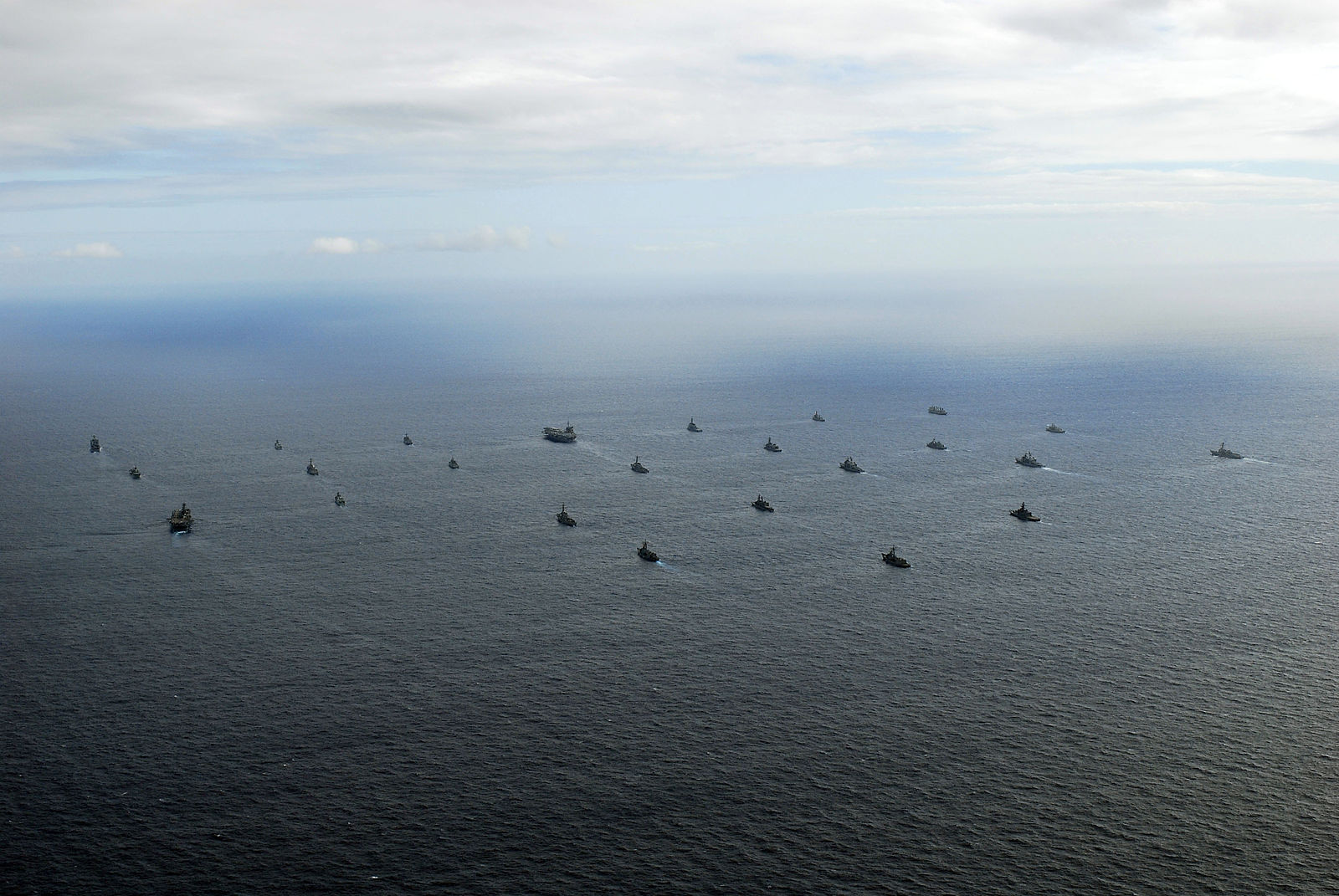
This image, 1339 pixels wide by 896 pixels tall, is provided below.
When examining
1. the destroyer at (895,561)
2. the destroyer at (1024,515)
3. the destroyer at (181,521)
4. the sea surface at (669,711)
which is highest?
the destroyer at (1024,515)

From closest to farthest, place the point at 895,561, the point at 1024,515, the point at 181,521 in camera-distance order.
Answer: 1. the point at 895,561
2. the point at 181,521
3. the point at 1024,515

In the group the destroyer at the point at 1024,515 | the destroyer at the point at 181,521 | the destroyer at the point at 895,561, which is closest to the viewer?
the destroyer at the point at 895,561

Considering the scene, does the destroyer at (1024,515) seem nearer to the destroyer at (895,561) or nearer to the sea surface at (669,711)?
the sea surface at (669,711)

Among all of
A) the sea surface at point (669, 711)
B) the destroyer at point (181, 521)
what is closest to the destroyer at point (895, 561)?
the sea surface at point (669, 711)

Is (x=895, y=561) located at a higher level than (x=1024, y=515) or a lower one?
lower

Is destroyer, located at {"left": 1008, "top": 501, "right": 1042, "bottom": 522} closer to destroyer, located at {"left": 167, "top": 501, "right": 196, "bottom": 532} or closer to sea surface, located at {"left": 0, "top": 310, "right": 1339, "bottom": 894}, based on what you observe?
sea surface, located at {"left": 0, "top": 310, "right": 1339, "bottom": 894}

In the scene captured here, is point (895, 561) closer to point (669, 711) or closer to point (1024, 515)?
point (1024, 515)

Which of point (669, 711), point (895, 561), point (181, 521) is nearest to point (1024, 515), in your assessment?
point (895, 561)
